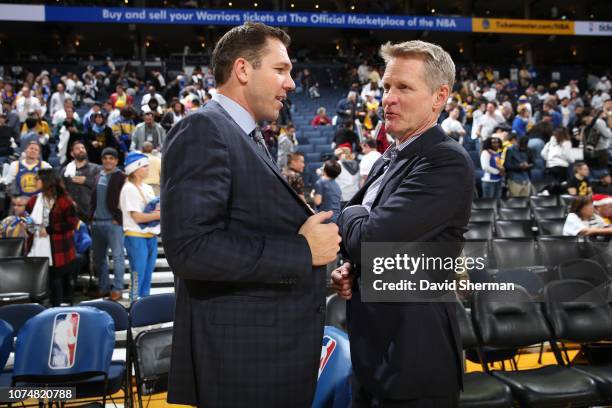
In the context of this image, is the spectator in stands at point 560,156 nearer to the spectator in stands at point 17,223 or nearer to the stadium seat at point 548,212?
the stadium seat at point 548,212

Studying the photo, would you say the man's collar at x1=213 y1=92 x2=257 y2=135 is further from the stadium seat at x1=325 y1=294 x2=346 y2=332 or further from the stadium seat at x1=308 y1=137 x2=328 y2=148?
the stadium seat at x1=308 y1=137 x2=328 y2=148

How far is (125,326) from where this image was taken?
12.8 feet

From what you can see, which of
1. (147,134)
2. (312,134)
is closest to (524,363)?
(147,134)

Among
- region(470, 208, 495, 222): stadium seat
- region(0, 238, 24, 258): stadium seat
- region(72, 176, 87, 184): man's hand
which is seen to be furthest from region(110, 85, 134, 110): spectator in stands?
region(470, 208, 495, 222): stadium seat

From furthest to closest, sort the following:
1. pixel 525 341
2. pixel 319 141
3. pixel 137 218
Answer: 1. pixel 319 141
2. pixel 137 218
3. pixel 525 341

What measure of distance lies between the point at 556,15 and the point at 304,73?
1510 centimetres

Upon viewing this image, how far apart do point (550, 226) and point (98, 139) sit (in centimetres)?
686

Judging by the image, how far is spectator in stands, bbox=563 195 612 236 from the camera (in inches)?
237

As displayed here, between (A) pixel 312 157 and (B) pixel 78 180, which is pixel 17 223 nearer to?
(B) pixel 78 180

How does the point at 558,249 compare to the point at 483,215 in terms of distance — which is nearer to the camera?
the point at 558,249

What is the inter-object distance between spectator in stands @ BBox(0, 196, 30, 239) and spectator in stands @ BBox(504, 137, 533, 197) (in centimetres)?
710

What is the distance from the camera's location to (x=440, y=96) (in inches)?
65.8

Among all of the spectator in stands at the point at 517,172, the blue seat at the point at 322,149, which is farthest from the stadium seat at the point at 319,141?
the spectator in stands at the point at 517,172

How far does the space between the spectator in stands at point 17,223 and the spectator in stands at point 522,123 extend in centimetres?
930
